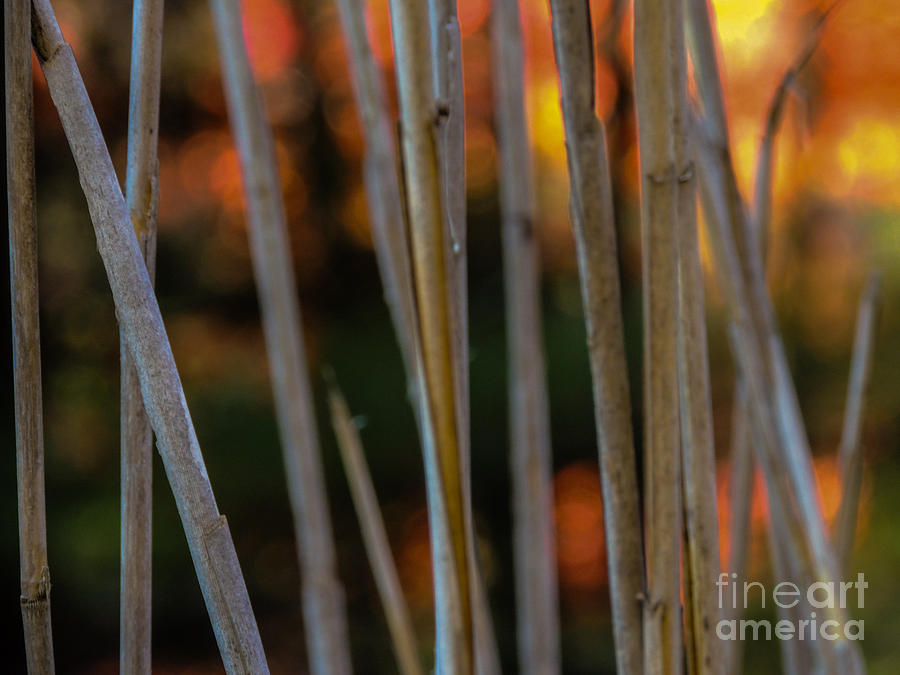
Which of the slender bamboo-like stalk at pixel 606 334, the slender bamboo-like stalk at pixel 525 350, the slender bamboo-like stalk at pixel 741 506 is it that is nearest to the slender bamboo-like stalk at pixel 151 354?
the slender bamboo-like stalk at pixel 606 334

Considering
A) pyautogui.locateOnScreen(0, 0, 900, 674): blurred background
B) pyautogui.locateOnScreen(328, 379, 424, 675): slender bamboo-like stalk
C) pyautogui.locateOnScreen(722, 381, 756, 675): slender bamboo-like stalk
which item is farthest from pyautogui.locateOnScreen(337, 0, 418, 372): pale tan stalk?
pyautogui.locateOnScreen(0, 0, 900, 674): blurred background

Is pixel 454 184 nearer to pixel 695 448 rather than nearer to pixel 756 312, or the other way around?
pixel 695 448

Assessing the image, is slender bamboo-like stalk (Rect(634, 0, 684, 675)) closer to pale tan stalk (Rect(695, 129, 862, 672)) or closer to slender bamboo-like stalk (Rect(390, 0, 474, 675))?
slender bamboo-like stalk (Rect(390, 0, 474, 675))

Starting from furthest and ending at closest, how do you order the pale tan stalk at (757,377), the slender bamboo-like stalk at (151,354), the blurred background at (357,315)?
1. the blurred background at (357,315)
2. the pale tan stalk at (757,377)
3. the slender bamboo-like stalk at (151,354)

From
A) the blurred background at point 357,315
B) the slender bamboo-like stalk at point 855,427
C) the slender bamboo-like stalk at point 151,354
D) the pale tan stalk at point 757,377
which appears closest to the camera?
the slender bamboo-like stalk at point 151,354

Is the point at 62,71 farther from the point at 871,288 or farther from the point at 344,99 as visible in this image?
Result: the point at 344,99

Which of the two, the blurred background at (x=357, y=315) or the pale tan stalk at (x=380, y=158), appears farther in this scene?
the blurred background at (x=357, y=315)

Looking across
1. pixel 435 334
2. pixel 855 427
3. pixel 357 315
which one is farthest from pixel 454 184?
pixel 357 315

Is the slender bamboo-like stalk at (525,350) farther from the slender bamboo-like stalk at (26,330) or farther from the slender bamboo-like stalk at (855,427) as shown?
the slender bamboo-like stalk at (26,330)

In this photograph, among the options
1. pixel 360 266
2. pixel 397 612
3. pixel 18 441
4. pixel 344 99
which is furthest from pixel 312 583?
pixel 344 99
